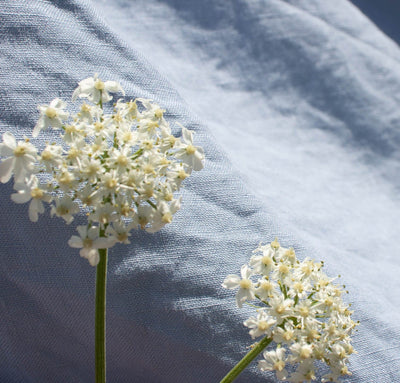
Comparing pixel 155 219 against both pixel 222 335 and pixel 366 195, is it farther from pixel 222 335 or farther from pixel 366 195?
pixel 366 195

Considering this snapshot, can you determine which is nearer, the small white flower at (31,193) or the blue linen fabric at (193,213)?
the small white flower at (31,193)

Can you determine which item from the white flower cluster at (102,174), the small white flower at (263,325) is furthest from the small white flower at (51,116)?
the small white flower at (263,325)

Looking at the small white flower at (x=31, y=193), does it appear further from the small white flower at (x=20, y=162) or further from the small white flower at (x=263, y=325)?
the small white flower at (x=263, y=325)

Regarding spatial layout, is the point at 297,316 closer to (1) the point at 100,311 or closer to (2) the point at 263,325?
(2) the point at 263,325

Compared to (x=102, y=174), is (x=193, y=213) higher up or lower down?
lower down

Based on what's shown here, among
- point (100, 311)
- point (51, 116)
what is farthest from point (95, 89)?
point (100, 311)

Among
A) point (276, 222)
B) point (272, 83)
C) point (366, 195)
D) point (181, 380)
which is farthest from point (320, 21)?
point (181, 380)

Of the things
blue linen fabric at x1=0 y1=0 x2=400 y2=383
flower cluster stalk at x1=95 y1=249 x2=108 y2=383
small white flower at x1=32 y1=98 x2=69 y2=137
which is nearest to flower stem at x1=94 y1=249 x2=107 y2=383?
flower cluster stalk at x1=95 y1=249 x2=108 y2=383
